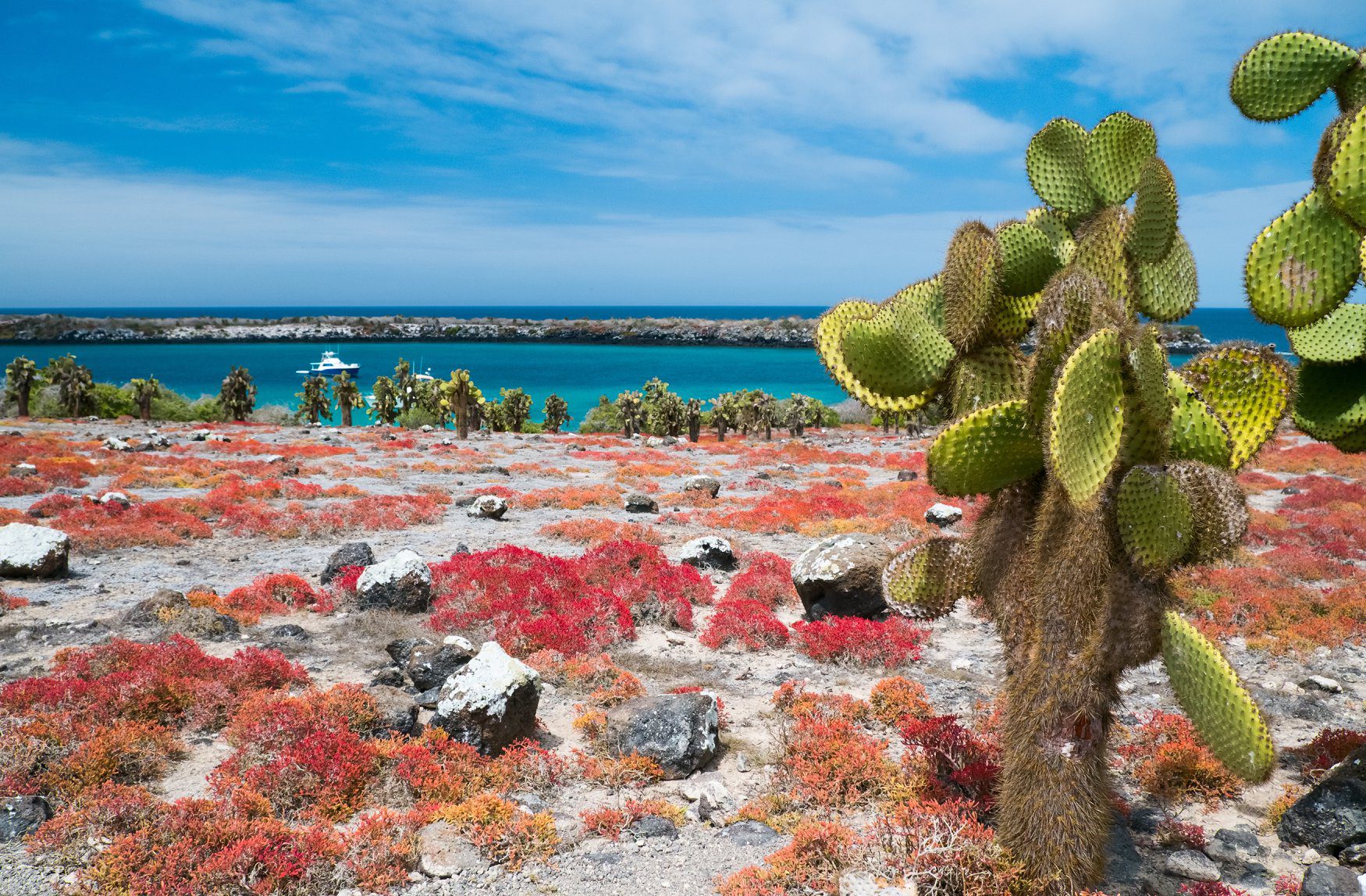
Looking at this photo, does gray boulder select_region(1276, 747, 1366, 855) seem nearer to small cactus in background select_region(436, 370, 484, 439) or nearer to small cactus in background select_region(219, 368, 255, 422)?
small cactus in background select_region(436, 370, 484, 439)

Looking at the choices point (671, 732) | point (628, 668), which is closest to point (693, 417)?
point (628, 668)

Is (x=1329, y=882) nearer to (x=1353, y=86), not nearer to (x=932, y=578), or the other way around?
(x=932, y=578)

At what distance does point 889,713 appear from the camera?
26.7 feet

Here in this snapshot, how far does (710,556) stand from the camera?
48.9 ft

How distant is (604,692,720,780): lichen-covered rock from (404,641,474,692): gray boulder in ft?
6.72

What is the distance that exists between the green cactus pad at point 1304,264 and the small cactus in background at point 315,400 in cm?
6102

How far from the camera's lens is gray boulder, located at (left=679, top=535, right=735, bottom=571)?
1480 centimetres

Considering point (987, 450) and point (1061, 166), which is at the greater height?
point (1061, 166)

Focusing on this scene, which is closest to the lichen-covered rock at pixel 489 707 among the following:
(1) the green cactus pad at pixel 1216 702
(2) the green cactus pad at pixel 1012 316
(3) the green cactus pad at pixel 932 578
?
(3) the green cactus pad at pixel 932 578

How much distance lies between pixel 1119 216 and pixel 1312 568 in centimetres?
1338

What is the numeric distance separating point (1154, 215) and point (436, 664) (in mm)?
7813

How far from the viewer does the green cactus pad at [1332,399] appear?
584cm

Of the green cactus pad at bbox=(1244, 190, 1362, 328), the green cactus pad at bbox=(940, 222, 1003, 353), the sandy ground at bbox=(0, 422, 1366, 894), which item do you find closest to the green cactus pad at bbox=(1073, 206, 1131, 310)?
the green cactus pad at bbox=(940, 222, 1003, 353)

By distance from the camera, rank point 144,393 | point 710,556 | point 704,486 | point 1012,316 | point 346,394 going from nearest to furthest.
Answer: point 1012,316
point 710,556
point 704,486
point 144,393
point 346,394
